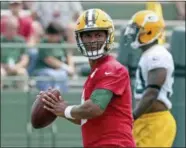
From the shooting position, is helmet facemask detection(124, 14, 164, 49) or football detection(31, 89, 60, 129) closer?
football detection(31, 89, 60, 129)

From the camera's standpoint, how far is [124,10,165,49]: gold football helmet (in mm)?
8992

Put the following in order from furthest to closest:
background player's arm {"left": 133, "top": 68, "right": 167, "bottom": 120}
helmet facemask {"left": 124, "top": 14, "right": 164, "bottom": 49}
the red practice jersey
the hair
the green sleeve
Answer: the hair
helmet facemask {"left": 124, "top": 14, "right": 164, "bottom": 49}
background player's arm {"left": 133, "top": 68, "right": 167, "bottom": 120}
the red practice jersey
the green sleeve

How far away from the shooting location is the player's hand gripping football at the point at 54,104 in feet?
21.9

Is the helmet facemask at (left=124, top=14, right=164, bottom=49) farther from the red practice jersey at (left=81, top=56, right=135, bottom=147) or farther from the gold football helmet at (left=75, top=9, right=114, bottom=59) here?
the red practice jersey at (left=81, top=56, right=135, bottom=147)

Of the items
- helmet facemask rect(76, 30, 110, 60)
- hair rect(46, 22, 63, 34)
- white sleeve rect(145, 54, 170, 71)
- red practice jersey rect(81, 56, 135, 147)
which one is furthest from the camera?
hair rect(46, 22, 63, 34)

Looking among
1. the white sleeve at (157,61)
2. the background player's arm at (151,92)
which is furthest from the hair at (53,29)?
the background player's arm at (151,92)

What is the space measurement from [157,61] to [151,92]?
0.31 meters

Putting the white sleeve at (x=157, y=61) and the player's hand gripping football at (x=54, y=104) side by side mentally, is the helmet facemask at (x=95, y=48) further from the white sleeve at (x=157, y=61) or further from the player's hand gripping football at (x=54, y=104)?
the white sleeve at (x=157, y=61)

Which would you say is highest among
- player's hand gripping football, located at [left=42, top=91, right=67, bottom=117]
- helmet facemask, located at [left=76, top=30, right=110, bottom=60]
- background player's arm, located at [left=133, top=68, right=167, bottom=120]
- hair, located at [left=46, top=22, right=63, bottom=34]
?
helmet facemask, located at [left=76, top=30, right=110, bottom=60]

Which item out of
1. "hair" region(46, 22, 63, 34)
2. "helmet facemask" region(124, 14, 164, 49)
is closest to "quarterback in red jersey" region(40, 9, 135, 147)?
"helmet facemask" region(124, 14, 164, 49)

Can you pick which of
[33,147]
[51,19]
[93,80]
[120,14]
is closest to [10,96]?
[33,147]

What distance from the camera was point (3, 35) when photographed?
37.8 feet

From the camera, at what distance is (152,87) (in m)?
8.48

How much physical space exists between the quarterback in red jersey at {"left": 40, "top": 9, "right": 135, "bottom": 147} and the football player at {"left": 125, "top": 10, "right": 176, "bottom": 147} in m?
1.78
